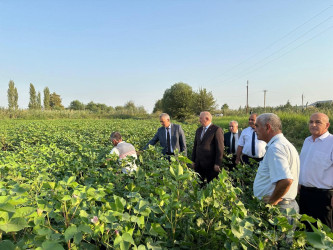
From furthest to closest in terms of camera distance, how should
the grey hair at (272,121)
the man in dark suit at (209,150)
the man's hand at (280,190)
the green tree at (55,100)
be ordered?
the green tree at (55,100) < the man in dark suit at (209,150) < the grey hair at (272,121) < the man's hand at (280,190)

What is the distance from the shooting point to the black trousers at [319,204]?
303cm

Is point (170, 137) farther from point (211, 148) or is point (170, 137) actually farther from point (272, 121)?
point (272, 121)

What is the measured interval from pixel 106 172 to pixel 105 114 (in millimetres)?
48526

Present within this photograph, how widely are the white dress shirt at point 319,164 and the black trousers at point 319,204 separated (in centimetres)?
8

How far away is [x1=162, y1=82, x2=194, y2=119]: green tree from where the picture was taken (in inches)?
1705

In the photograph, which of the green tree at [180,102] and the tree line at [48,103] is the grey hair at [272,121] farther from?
the tree line at [48,103]

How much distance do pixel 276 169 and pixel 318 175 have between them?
1.29 meters

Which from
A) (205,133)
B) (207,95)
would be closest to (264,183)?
(205,133)

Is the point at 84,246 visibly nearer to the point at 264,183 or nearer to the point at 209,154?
the point at 264,183

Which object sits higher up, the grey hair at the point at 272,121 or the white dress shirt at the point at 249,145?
the grey hair at the point at 272,121

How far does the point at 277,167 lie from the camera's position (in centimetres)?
230

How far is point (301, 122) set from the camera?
1438 centimetres

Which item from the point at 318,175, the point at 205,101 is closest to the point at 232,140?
the point at 318,175

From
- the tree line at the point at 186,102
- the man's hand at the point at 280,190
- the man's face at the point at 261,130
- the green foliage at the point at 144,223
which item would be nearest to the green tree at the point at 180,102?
the tree line at the point at 186,102
